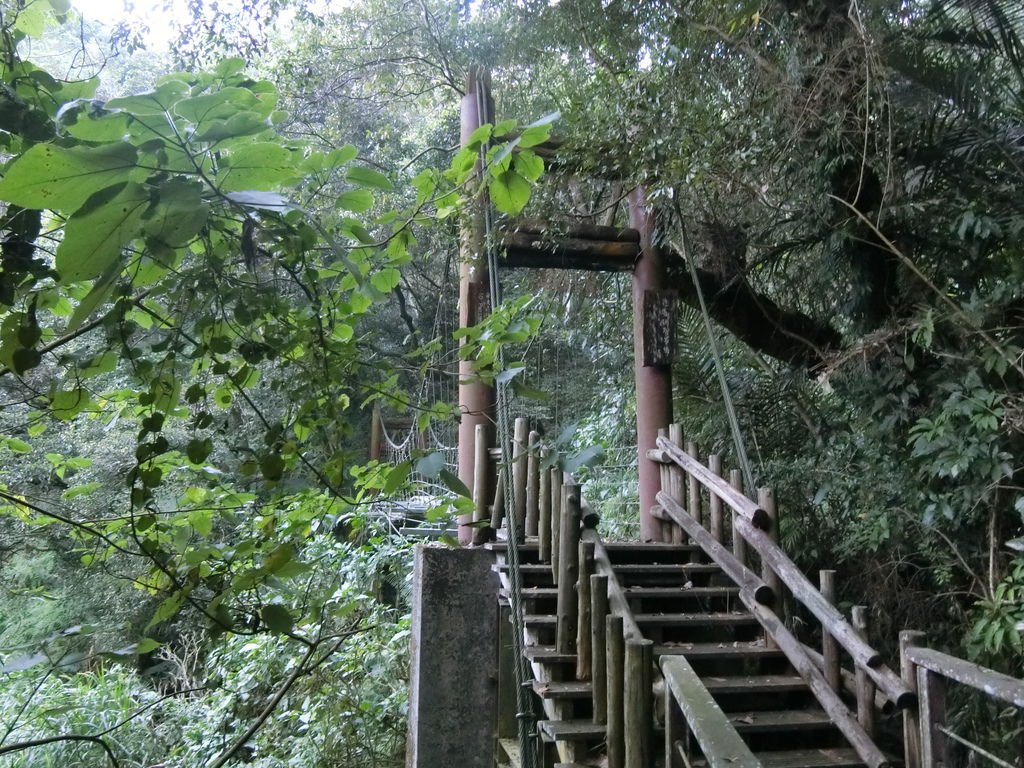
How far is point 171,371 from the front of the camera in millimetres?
1018

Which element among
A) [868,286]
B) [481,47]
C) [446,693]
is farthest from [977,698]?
[481,47]

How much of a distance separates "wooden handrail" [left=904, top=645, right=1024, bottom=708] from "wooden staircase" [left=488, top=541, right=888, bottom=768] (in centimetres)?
69

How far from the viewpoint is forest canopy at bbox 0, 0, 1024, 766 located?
87 centimetres

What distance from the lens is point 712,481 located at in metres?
→ 3.64

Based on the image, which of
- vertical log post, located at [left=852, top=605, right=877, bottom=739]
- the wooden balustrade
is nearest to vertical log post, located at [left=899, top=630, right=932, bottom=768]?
the wooden balustrade

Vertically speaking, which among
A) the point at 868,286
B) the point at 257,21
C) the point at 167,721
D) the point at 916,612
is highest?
the point at 257,21

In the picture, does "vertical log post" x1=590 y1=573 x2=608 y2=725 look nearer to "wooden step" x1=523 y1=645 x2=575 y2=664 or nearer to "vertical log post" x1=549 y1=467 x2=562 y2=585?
"wooden step" x1=523 y1=645 x2=575 y2=664

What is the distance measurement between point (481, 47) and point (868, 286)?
13.9 ft

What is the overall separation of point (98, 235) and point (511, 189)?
1.72 ft

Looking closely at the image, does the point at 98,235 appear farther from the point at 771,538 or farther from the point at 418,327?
the point at 418,327

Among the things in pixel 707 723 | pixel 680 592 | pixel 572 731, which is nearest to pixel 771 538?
pixel 680 592

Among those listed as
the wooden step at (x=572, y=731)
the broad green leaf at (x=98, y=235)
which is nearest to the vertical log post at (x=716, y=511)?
the wooden step at (x=572, y=731)

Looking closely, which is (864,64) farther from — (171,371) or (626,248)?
(171,371)

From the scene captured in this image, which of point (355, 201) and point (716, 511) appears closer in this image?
point (355, 201)
